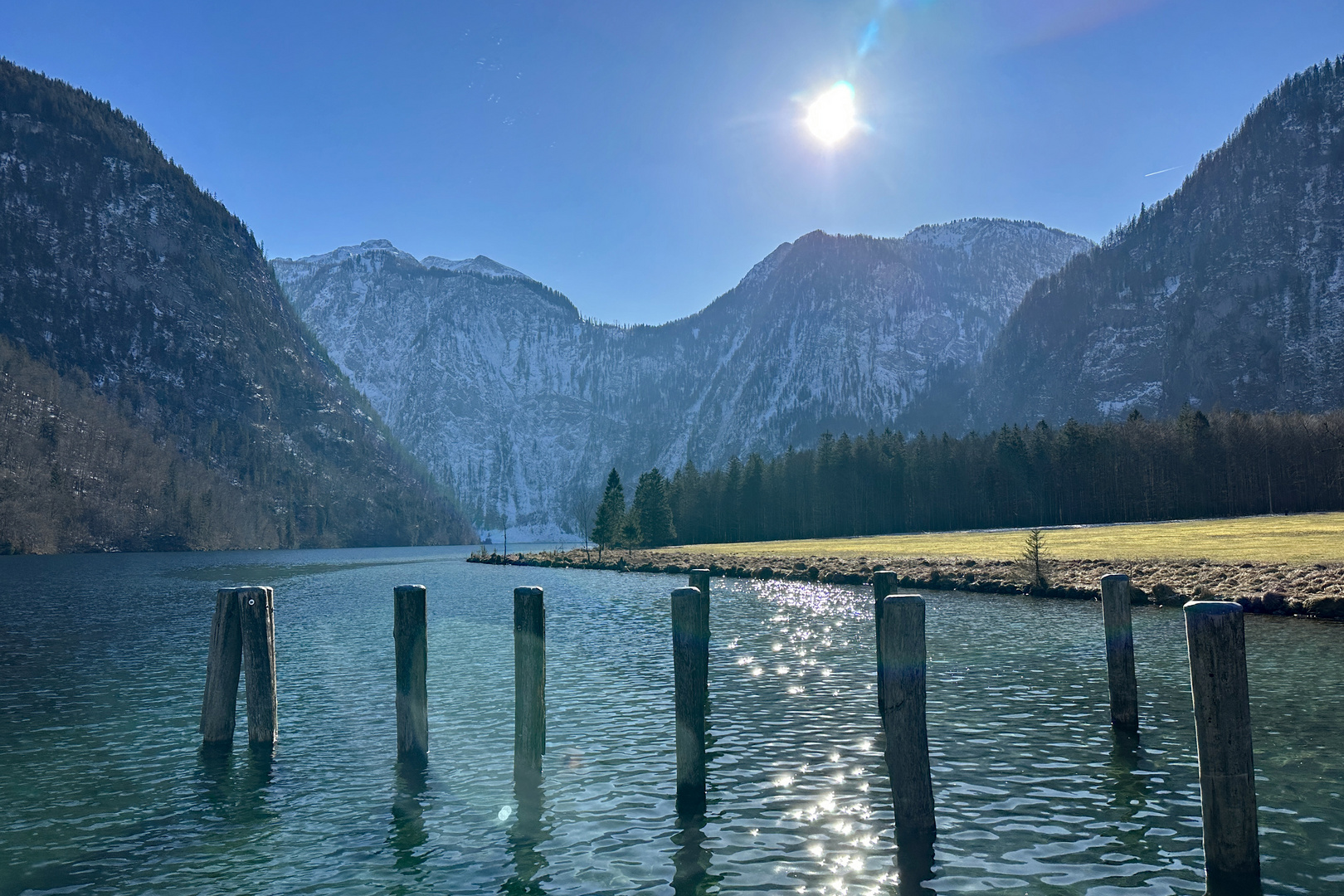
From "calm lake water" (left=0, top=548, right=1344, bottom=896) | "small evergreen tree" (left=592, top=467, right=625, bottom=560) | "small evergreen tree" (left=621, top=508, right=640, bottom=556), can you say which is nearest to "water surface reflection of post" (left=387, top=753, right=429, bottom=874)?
"calm lake water" (left=0, top=548, right=1344, bottom=896)

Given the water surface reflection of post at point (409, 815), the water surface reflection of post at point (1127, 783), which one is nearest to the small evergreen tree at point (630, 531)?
the water surface reflection of post at point (409, 815)

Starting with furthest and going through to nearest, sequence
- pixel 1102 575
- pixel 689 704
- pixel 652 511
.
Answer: pixel 652 511, pixel 1102 575, pixel 689 704

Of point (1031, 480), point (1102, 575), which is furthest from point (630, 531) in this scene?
point (1102, 575)

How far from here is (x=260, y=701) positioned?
15477 millimetres

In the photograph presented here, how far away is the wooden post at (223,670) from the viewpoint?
14922mm

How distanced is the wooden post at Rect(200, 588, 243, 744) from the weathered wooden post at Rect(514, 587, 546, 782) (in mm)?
5739

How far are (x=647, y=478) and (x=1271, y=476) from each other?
9261 centimetres

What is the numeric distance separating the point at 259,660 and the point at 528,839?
7359 mm

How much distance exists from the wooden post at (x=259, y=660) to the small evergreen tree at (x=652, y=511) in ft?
352

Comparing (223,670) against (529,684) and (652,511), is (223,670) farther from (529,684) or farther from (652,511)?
(652,511)

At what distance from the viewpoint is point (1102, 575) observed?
29.0m

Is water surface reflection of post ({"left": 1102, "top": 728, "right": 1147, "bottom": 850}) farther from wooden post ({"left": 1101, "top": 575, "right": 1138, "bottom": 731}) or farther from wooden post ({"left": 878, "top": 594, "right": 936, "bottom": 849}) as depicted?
wooden post ({"left": 878, "top": 594, "right": 936, "bottom": 849})

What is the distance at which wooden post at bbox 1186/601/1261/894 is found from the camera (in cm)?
812

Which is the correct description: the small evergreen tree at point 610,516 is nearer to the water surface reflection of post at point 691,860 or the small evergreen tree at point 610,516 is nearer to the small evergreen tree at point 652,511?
the small evergreen tree at point 652,511
